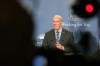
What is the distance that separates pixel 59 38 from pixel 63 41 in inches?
1.1

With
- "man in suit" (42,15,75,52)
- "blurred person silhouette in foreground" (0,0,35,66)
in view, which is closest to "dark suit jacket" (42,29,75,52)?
"man in suit" (42,15,75,52)

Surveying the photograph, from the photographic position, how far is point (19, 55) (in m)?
1.92

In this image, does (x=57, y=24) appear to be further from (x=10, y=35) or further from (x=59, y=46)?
(x=10, y=35)

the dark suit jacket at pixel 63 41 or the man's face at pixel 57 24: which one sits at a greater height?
the man's face at pixel 57 24

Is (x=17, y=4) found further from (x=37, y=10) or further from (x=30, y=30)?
(x=30, y=30)

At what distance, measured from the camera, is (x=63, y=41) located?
1958 millimetres

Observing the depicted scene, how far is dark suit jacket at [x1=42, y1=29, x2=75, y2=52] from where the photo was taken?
6.40 ft

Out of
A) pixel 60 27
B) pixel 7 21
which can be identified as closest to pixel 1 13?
pixel 7 21

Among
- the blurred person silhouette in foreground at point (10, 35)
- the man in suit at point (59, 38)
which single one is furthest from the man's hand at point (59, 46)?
the blurred person silhouette in foreground at point (10, 35)

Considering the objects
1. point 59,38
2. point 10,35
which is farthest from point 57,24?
point 10,35

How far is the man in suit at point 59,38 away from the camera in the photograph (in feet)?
6.40

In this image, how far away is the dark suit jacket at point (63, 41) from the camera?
1950 millimetres

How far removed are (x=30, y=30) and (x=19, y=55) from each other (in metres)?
0.49

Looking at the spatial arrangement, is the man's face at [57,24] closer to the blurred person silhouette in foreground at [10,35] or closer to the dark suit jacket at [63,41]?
the dark suit jacket at [63,41]
